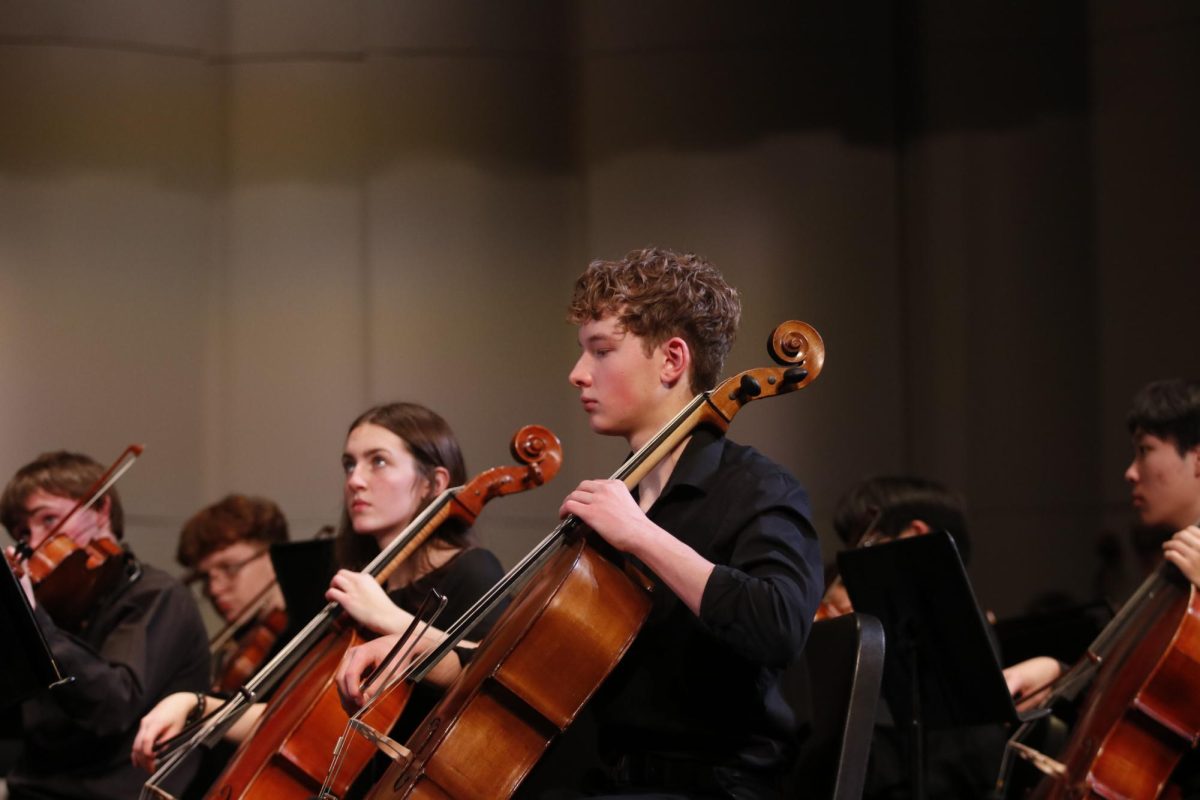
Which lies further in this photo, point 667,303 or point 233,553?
point 233,553

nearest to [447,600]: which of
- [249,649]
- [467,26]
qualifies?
[249,649]

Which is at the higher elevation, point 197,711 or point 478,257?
point 478,257

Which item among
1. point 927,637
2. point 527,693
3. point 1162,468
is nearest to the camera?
point 527,693

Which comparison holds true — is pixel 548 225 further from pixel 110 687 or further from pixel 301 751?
pixel 301 751

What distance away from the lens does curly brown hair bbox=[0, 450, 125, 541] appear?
3.78 m

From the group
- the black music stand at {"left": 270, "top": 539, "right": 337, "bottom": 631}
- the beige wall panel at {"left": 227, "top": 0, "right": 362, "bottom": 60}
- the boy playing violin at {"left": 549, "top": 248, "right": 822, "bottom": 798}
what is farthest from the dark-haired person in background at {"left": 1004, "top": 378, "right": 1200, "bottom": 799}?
the beige wall panel at {"left": 227, "top": 0, "right": 362, "bottom": 60}

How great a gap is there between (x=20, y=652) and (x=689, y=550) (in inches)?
46.2

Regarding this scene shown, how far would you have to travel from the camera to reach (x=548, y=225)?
548 cm

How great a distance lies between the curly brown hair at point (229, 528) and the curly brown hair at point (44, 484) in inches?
30.0

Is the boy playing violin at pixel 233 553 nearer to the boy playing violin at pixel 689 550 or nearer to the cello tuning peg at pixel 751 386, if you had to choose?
the boy playing violin at pixel 689 550

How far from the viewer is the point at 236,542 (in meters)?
4.62

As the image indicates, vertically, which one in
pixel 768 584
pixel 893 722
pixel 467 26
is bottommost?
pixel 893 722

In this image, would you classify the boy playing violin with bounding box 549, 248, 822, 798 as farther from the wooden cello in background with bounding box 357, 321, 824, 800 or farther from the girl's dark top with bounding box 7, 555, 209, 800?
the girl's dark top with bounding box 7, 555, 209, 800

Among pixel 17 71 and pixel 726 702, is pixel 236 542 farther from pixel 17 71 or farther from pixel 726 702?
pixel 726 702
